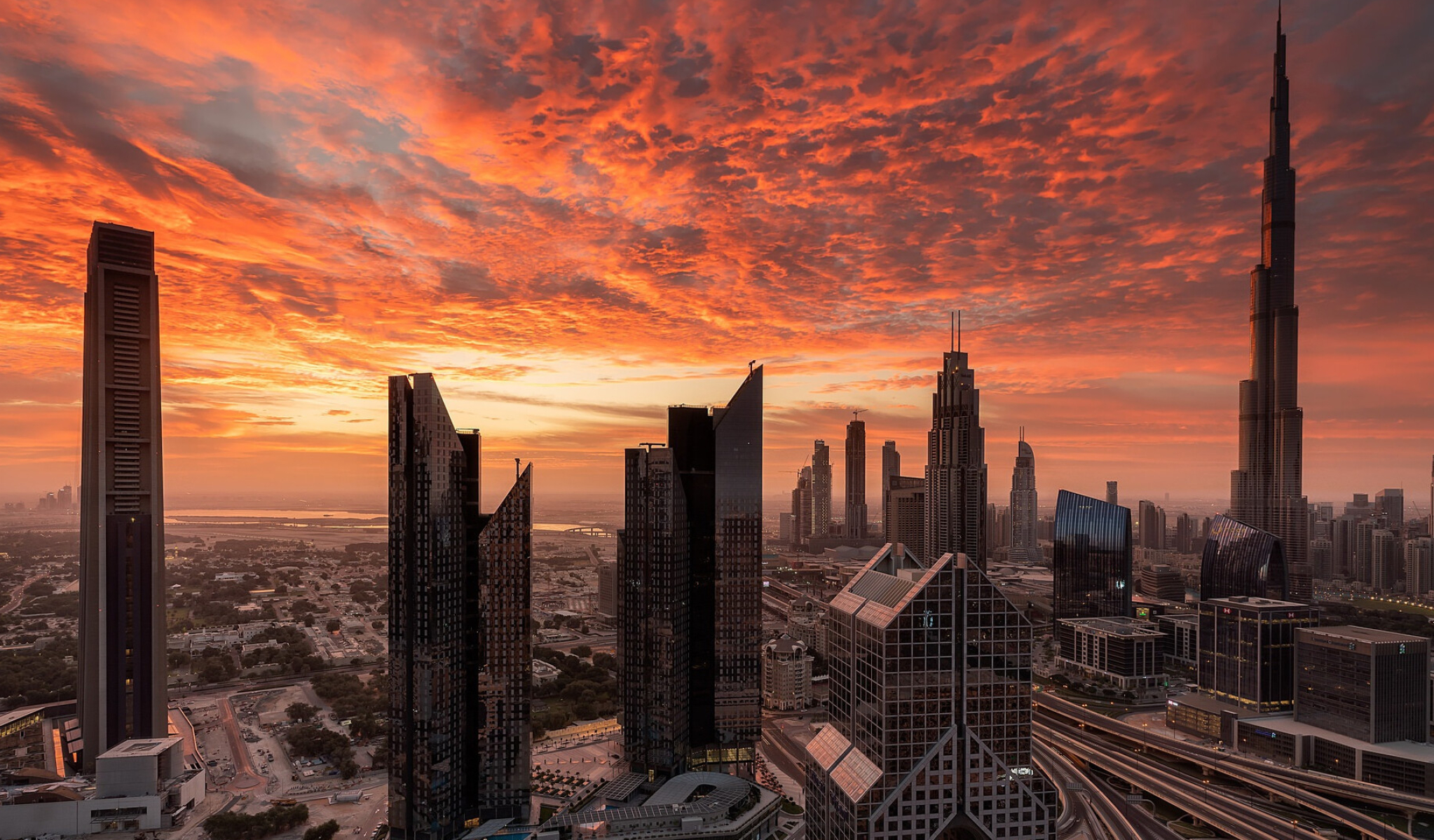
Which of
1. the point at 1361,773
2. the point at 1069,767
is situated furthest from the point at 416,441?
the point at 1361,773

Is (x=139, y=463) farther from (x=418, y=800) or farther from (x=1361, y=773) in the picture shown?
(x=1361, y=773)

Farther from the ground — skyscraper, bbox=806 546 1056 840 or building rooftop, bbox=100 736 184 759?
skyscraper, bbox=806 546 1056 840

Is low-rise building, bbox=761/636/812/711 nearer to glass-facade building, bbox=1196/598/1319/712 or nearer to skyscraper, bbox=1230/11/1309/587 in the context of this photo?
glass-facade building, bbox=1196/598/1319/712

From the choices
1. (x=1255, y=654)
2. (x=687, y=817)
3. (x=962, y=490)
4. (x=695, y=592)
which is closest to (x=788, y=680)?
(x=695, y=592)

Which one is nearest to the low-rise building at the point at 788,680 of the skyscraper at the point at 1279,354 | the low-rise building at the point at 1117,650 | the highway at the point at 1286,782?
the highway at the point at 1286,782

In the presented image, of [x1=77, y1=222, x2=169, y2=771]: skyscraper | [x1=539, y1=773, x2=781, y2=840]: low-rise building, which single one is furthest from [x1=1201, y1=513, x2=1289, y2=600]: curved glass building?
[x1=77, y1=222, x2=169, y2=771]: skyscraper

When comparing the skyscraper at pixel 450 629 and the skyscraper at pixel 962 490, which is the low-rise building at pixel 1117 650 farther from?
the skyscraper at pixel 450 629
